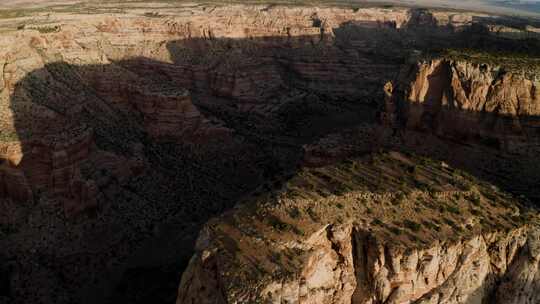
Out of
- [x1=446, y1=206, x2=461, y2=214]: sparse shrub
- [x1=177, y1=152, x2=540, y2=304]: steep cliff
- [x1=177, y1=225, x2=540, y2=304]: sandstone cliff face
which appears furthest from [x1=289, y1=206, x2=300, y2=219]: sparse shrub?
[x1=446, y1=206, x2=461, y2=214]: sparse shrub

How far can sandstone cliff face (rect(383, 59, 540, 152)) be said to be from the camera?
38406mm

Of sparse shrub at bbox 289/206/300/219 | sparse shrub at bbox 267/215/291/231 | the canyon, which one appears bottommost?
Result: the canyon

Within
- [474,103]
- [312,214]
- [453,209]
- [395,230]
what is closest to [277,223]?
[312,214]

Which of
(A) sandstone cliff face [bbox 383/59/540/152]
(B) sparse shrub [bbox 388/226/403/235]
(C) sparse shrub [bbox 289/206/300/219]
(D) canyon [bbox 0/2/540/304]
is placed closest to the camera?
(D) canyon [bbox 0/2/540/304]

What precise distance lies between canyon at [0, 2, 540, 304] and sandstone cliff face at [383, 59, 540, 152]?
0.11 meters

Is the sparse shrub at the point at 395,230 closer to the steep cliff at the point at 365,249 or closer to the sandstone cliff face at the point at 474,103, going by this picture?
the steep cliff at the point at 365,249

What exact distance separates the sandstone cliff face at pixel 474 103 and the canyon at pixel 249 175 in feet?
0.37

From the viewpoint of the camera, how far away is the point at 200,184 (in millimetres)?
53125

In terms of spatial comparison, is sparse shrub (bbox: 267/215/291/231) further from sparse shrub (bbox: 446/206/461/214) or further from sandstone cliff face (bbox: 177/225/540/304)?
sparse shrub (bbox: 446/206/461/214)

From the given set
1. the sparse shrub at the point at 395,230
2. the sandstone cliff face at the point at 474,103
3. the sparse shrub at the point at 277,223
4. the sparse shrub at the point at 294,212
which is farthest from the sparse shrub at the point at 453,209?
the sandstone cliff face at the point at 474,103

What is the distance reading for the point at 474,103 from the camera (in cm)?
4000

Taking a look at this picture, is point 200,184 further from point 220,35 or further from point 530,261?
point 220,35

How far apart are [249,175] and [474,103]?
1062 inches

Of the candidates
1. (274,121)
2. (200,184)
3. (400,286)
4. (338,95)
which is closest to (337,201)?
(400,286)
